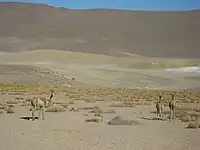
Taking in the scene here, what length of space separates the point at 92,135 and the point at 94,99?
77.8 feet

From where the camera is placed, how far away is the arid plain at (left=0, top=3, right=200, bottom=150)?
14.5 m

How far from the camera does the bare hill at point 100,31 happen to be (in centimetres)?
14625

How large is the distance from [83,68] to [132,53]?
160 feet

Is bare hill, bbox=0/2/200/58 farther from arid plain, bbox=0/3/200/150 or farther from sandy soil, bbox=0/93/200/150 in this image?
sandy soil, bbox=0/93/200/150

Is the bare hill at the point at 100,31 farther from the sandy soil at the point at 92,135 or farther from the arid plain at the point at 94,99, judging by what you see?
the sandy soil at the point at 92,135

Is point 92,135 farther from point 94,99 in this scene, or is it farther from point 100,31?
point 100,31

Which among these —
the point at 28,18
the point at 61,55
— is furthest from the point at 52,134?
the point at 28,18

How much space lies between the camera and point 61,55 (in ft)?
372

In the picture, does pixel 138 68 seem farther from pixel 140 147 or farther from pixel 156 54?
pixel 140 147

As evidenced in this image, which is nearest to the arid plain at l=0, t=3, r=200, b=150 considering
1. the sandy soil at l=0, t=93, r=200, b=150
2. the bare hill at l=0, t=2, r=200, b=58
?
the sandy soil at l=0, t=93, r=200, b=150

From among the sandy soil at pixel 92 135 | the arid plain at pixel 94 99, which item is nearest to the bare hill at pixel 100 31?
the arid plain at pixel 94 99

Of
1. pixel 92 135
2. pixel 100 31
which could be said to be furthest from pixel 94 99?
pixel 100 31

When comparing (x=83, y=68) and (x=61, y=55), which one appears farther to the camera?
(x=61, y=55)

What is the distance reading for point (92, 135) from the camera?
1547 centimetres
